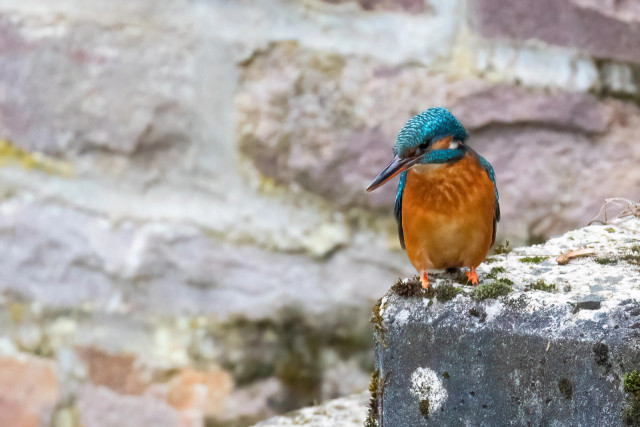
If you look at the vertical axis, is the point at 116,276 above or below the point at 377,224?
below

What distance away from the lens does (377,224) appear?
1.34 m

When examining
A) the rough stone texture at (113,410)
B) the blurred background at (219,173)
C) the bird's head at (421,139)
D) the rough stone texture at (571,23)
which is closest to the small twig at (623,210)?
the blurred background at (219,173)

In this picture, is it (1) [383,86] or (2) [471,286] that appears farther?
(1) [383,86]

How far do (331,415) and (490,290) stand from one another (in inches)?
18.6

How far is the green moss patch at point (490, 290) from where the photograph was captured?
2.68 feet

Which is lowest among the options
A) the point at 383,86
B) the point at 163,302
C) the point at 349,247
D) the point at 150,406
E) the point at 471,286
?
the point at 150,406

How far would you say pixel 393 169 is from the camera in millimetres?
860

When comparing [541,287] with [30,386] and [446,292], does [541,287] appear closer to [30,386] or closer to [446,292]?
[446,292]

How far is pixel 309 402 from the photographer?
132 centimetres

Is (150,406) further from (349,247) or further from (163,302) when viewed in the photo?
(349,247)

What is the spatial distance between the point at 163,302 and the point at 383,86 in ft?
1.79

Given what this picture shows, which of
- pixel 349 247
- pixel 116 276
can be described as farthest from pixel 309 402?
pixel 116 276

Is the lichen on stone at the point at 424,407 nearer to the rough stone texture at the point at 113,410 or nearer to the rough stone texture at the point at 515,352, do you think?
the rough stone texture at the point at 515,352

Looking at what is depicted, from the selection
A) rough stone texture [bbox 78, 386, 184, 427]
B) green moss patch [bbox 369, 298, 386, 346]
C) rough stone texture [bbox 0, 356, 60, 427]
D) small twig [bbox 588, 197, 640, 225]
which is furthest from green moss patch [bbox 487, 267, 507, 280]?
rough stone texture [bbox 0, 356, 60, 427]
